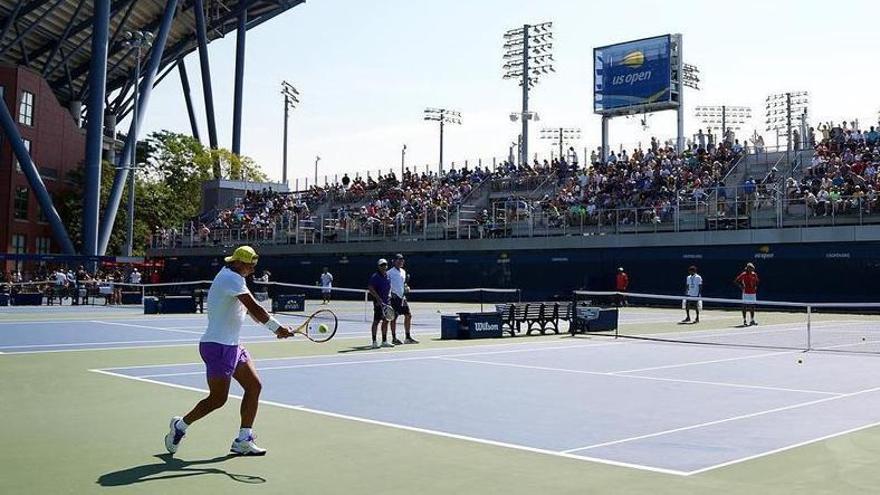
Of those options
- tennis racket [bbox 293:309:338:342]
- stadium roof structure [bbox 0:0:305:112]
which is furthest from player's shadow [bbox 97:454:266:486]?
stadium roof structure [bbox 0:0:305:112]

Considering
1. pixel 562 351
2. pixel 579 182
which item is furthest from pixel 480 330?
pixel 579 182

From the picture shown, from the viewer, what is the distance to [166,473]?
722 centimetres

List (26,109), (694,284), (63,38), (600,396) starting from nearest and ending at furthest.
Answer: (600,396), (694,284), (26,109), (63,38)

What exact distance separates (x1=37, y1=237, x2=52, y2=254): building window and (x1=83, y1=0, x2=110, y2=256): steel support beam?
20.1m

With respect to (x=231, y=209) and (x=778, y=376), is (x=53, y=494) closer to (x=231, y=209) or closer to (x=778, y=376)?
(x=778, y=376)

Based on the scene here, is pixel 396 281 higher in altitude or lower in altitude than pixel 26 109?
lower

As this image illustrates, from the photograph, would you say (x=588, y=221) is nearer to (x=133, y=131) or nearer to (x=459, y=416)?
(x=133, y=131)

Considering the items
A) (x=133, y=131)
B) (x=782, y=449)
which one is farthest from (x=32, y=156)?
(x=782, y=449)

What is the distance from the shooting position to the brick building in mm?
66688

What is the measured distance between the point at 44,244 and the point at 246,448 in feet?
229

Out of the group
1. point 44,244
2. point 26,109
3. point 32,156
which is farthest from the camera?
point 44,244

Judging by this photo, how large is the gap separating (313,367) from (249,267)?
7305 millimetres

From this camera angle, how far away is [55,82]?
86.1m

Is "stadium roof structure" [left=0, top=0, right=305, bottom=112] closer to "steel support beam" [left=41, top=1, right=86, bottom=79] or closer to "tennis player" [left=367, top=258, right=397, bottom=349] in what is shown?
"steel support beam" [left=41, top=1, right=86, bottom=79]
